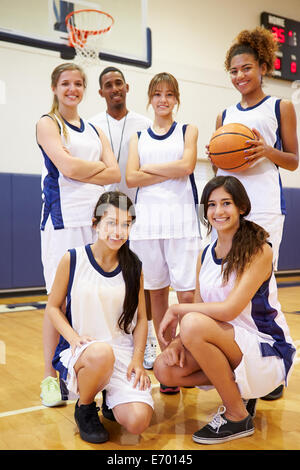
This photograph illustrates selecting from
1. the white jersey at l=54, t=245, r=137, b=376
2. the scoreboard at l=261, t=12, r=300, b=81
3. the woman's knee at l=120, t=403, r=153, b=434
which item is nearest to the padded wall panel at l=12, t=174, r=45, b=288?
the white jersey at l=54, t=245, r=137, b=376

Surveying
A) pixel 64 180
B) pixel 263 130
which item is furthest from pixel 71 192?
pixel 263 130

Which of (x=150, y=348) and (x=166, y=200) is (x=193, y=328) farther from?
(x=150, y=348)

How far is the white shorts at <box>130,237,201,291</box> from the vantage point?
242 cm

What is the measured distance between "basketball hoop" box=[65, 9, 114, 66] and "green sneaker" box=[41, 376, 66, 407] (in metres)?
3.44

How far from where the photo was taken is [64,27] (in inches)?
182

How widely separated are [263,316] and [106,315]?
610mm

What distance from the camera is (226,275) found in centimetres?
179

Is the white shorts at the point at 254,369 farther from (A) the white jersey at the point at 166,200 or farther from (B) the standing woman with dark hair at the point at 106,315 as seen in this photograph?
(A) the white jersey at the point at 166,200

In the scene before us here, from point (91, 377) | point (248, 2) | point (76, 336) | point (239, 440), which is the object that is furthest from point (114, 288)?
point (248, 2)

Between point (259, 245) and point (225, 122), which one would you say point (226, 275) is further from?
point (225, 122)

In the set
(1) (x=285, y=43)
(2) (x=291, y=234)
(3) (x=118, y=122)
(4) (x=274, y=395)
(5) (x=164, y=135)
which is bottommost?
(4) (x=274, y=395)

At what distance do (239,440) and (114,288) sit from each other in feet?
2.35

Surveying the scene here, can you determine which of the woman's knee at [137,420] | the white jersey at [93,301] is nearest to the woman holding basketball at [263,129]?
the white jersey at [93,301]

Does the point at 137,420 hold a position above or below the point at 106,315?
below
